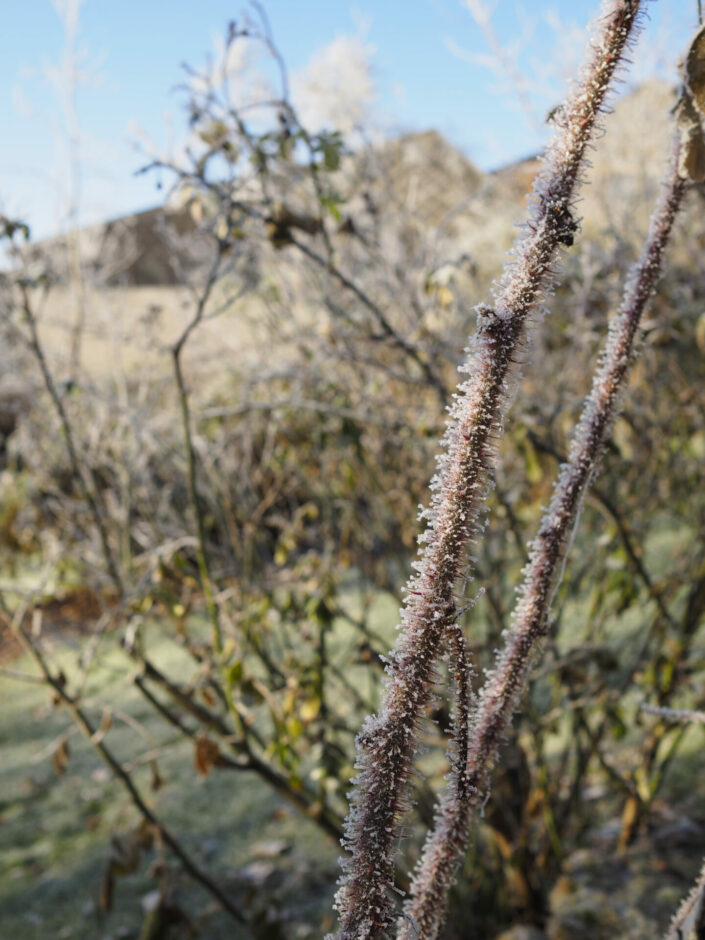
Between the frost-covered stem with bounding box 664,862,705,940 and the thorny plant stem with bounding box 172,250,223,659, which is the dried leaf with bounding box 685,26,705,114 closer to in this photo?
the frost-covered stem with bounding box 664,862,705,940

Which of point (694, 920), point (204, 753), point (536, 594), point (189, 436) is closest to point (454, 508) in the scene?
point (536, 594)

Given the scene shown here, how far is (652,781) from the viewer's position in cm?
220

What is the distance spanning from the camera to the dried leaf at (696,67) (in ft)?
1.96

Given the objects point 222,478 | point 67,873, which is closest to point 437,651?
point 222,478

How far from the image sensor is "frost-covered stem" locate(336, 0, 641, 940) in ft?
1.43

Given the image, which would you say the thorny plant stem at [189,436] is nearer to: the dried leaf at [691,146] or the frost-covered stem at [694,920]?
the dried leaf at [691,146]

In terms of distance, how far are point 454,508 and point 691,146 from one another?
0.39 metres

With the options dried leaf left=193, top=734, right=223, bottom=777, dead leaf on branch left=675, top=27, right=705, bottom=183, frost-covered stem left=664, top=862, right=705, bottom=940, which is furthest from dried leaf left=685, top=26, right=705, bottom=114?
dried leaf left=193, top=734, right=223, bottom=777

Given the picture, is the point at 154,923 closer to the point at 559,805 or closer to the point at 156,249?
the point at 559,805

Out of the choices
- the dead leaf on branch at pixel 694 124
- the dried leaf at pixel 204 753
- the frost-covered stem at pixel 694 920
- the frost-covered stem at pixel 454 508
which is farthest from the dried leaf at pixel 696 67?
the dried leaf at pixel 204 753

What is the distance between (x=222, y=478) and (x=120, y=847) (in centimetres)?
161

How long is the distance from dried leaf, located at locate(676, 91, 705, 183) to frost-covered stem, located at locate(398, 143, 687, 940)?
10 millimetres

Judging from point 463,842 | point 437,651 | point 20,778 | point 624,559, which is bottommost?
point 20,778

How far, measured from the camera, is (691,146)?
60 cm
